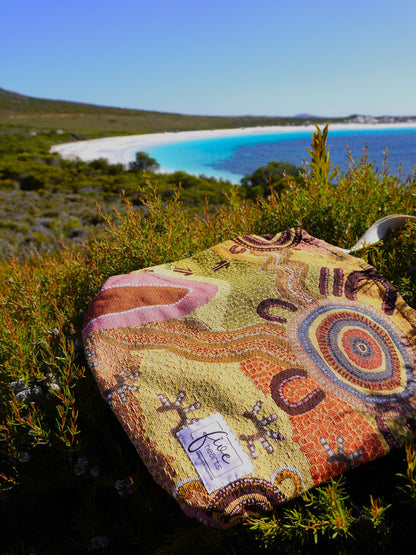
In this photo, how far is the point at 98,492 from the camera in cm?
174

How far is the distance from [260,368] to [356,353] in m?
0.51

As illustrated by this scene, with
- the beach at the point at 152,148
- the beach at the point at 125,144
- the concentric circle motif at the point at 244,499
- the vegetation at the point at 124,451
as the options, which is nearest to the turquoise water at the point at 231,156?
the beach at the point at 152,148

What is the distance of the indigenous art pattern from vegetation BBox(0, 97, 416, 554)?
15cm

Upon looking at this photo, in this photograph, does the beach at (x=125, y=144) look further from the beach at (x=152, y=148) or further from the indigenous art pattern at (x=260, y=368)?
the indigenous art pattern at (x=260, y=368)

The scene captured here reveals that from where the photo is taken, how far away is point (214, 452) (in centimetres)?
135

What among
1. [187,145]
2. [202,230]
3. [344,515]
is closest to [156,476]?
[344,515]

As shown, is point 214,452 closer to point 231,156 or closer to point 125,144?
point 125,144

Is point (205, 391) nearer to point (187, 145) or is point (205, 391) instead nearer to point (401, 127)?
point (187, 145)

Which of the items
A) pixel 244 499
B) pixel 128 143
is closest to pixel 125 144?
pixel 128 143

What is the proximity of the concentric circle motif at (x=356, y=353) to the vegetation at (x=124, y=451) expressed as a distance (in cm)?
26

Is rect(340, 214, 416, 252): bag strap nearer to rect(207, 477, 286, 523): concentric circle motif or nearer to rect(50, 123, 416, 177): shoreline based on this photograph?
rect(207, 477, 286, 523): concentric circle motif

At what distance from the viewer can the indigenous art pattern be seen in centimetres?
135

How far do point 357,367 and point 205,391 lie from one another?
0.75m

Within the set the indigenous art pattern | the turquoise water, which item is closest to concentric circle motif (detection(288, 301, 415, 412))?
the indigenous art pattern
